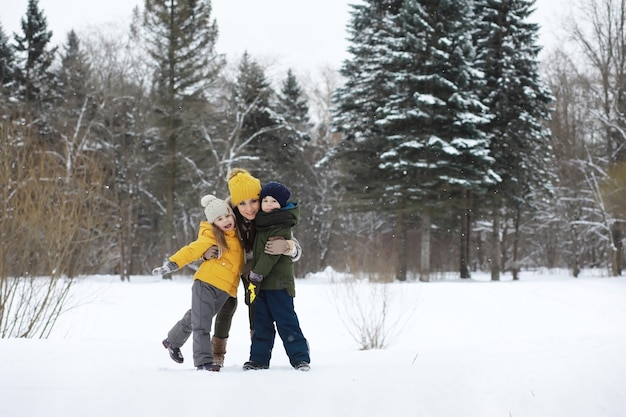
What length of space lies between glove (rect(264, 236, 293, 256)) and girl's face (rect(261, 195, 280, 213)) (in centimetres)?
26

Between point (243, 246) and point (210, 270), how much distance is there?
0.36 meters

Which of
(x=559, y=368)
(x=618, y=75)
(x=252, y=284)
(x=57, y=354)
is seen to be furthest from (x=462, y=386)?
(x=618, y=75)

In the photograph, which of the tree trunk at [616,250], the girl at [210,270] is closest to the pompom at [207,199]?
the girl at [210,270]

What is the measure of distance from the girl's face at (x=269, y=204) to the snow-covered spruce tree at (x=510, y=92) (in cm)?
1773

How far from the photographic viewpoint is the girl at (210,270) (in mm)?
4270

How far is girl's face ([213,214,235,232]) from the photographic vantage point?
172 inches

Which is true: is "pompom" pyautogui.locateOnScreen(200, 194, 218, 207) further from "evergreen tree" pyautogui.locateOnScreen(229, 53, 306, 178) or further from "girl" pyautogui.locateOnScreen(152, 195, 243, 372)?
"evergreen tree" pyautogui.locateOnScreen(229, 53, 306, 178)

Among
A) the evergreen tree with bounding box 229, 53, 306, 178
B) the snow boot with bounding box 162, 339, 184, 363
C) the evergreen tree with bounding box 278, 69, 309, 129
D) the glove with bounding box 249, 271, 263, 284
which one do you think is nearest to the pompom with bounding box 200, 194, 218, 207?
the glove with bounding box 249, 271, 263, 284

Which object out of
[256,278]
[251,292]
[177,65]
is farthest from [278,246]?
[177,65]

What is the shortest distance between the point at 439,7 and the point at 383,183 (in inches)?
257

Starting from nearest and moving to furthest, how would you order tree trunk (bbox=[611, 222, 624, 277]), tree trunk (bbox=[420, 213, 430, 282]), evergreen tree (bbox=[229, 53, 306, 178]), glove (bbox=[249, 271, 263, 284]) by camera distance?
glove (bbox=[249, 271, 263, 284]) < tree trunk (bbox=[420, 213, 430, 282]) < tree trunk (bbox=[611, 222, 624, 277]) < evergreen tree (bbox=[229, 53, 306, 178])

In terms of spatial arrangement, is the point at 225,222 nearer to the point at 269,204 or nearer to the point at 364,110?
the point at 269,204

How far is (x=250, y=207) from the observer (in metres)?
4.46

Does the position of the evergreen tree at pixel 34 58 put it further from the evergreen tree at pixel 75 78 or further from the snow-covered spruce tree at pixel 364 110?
the snow-covered spruce tree at pixel 364 110
